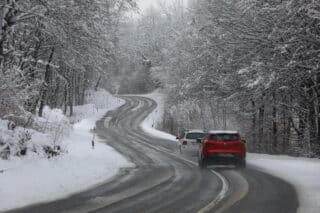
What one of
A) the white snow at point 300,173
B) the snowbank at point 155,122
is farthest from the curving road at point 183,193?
the snowbank at point 155,122

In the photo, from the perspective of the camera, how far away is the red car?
24469 millimetres

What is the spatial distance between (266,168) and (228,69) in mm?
11777

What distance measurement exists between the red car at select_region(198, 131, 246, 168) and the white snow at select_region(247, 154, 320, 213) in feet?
3.54

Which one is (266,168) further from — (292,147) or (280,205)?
(280,205)

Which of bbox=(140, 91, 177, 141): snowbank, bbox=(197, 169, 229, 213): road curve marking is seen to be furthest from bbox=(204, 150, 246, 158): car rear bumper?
bbox=(140, 91, 177, 141): snowbank

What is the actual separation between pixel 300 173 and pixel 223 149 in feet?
14.3

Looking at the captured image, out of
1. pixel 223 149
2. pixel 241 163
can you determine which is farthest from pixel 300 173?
pixel 223 149

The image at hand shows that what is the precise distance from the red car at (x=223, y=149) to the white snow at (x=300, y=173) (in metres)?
1.08

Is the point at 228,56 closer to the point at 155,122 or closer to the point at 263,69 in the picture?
the point at 263,69

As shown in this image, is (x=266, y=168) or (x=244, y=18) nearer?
(x=266, y=168)

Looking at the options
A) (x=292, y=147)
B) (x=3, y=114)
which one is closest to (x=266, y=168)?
(x=292, y=147)

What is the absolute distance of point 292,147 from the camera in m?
32.0

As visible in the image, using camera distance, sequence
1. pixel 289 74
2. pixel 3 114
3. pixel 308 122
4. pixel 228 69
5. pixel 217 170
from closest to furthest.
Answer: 1. pixel 3 114
2. pixel 217 170
3. pixel 289 74
4. pixel 308 122
5. pixel 228 69

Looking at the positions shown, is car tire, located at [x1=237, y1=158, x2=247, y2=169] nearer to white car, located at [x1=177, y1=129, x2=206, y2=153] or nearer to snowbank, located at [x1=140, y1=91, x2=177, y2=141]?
white car, located at [x1=177, y1=129, x2=206, y2=153]
